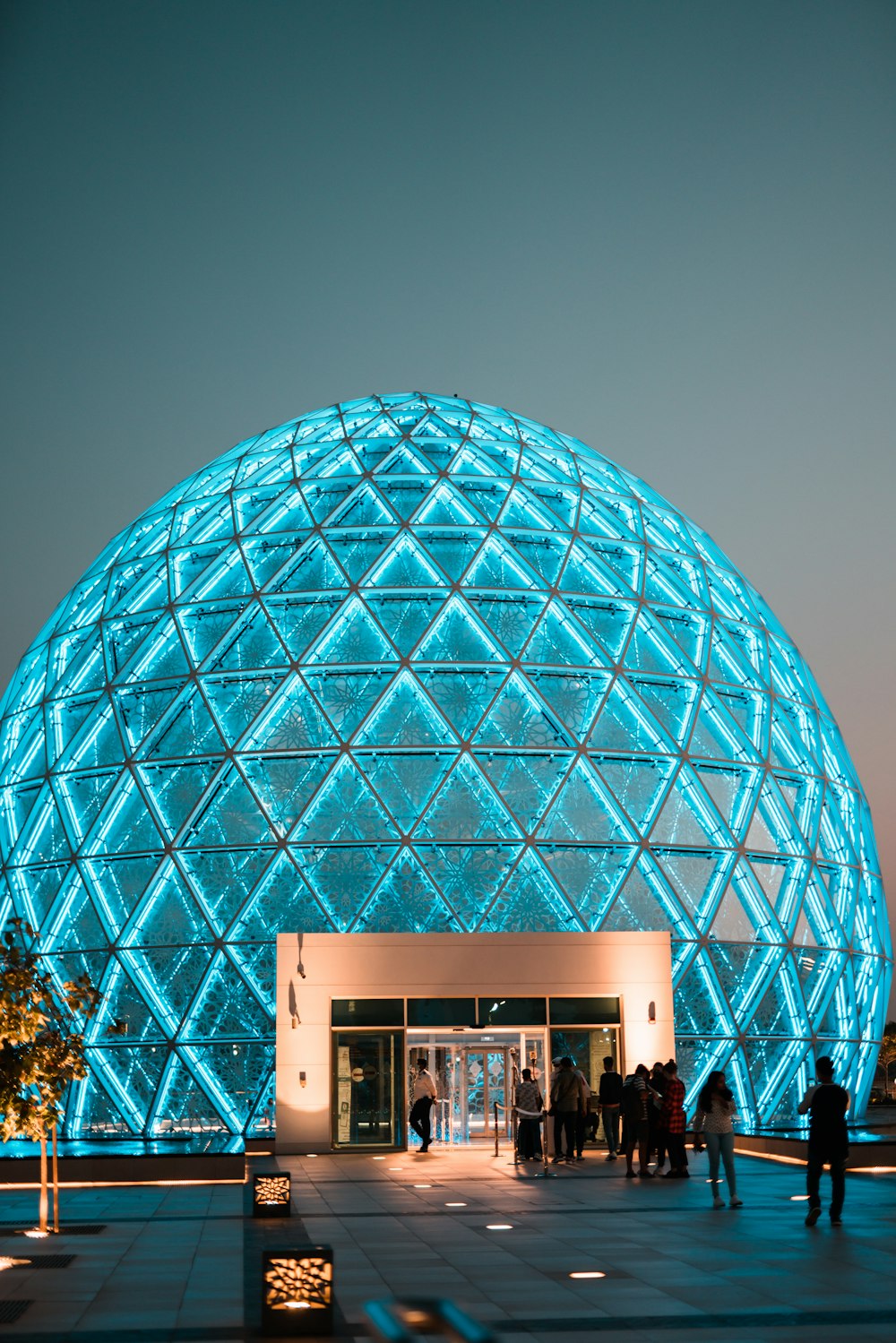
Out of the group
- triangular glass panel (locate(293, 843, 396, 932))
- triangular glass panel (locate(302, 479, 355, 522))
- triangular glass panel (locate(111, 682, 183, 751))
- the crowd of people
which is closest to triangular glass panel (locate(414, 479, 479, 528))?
triangular glass panel (locate(302, 479, 355, 522))

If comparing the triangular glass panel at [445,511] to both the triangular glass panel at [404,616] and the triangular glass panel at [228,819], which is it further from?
the triangular glass panel at [228,819]

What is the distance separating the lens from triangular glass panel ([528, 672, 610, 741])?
27.5 meters

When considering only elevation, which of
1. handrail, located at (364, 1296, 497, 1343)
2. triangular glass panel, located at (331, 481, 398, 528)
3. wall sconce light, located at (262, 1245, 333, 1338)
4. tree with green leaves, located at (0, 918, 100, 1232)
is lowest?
wall sconce light, located at (262, 1245, 333, 1338)

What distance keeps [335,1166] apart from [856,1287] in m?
13.0

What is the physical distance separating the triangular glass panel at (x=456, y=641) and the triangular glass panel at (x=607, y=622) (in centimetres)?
208

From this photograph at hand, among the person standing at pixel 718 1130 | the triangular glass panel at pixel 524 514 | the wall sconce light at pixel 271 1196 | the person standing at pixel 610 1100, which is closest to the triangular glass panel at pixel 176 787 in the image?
the triangular glass panel at pixel 524 514

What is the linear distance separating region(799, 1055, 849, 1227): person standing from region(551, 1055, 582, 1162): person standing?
8.28 meters

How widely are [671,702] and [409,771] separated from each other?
5.69 metres

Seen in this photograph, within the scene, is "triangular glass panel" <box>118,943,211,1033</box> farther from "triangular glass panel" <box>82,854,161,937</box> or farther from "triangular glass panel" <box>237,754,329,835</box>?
"triangular glass panel" <box>237,754,329,835</box>

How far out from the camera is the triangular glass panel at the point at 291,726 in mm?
26750

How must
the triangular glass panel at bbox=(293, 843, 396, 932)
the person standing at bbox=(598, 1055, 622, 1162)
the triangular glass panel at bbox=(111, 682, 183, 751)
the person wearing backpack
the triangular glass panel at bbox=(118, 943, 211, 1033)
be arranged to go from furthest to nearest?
the triangular glass panel at bbox=(111, 682, 183, 751) < the triangular glass panel at bbox=(293, 843, 396, 932) < the triangular glass panel at bbox=(118, 943, 211, 1033) < the person standing at bbox=(598, 1055, 622, 1162) < the person wearing backpack

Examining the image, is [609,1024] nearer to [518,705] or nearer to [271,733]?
[518,705]

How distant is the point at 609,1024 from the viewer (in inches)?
1030

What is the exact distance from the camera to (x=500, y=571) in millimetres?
28969
